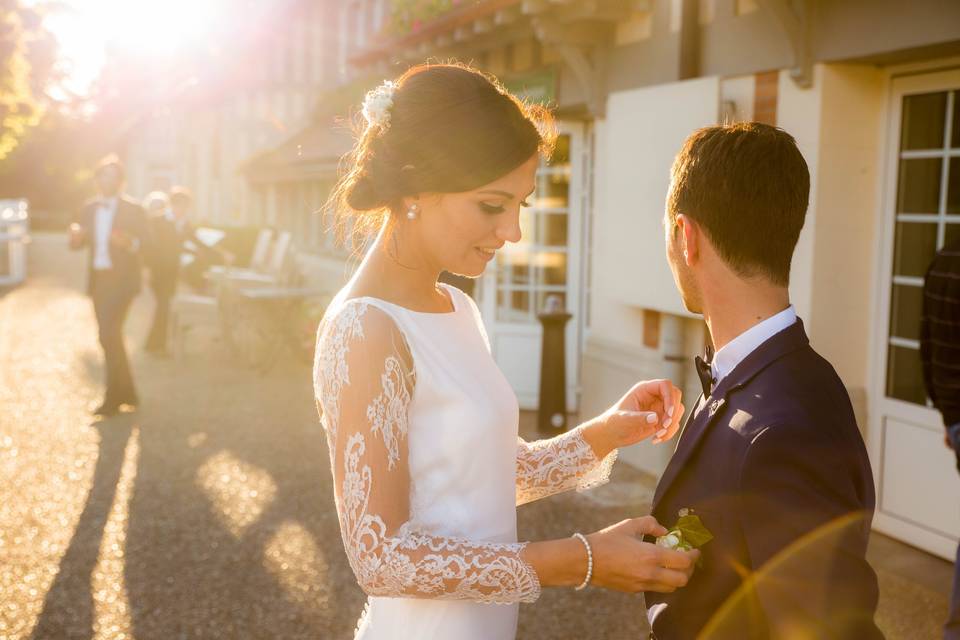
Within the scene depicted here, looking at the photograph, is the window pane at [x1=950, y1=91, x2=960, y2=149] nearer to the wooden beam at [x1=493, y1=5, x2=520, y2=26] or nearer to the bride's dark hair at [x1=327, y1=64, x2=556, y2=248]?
the wooden beam at [x1=493, y1=5, x2=520, y2=26]

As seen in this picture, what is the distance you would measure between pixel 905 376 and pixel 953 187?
1.14 metres

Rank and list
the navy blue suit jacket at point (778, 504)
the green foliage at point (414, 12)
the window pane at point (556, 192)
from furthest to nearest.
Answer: the green foliage at point (414, 12), the window pane at point (556, 192), the navy blue suit jacket at point (778, 504)

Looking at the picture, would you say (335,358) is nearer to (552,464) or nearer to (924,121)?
(552,464)

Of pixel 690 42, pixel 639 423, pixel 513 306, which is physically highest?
pixel 690 42

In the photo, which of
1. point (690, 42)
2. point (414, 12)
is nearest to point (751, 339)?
point (690, 42)

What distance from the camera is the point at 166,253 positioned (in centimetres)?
1297

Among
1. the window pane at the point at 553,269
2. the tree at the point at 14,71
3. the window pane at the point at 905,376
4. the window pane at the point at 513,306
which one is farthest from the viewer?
the tree at the point at 14,71

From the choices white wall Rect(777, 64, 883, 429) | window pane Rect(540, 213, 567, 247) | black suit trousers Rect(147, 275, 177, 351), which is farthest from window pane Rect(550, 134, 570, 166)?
black suit trousers Rect(147, 275, 177, 351)

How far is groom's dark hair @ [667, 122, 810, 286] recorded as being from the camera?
187cm

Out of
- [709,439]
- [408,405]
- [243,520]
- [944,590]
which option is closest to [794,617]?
[709,439]

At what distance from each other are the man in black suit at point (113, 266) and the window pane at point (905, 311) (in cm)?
655

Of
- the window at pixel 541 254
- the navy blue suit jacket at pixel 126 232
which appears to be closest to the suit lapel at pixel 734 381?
the window at pixel 541 254

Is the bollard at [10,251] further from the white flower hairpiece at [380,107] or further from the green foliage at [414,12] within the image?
the white flower hairpiece at [380,107]

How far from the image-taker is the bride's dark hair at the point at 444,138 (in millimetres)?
2076
